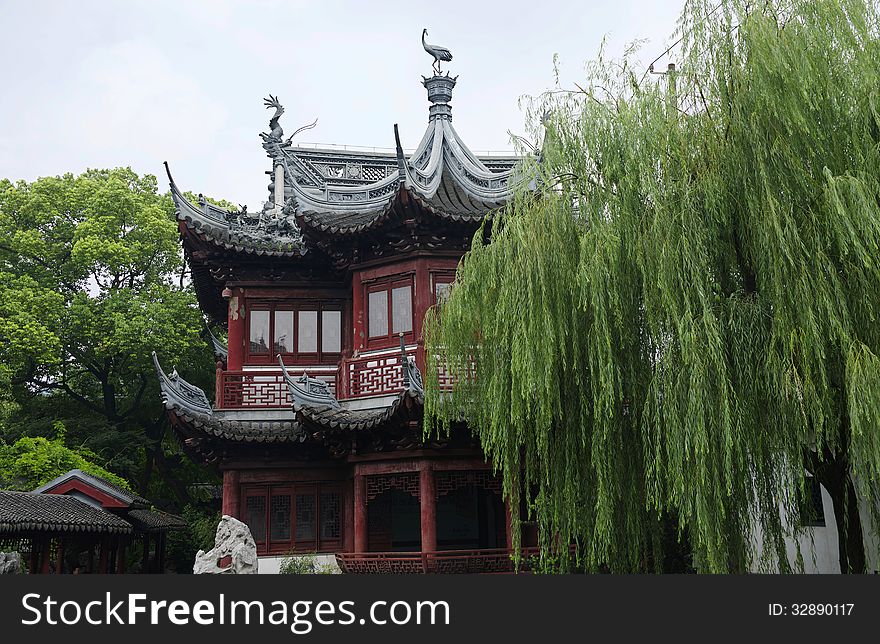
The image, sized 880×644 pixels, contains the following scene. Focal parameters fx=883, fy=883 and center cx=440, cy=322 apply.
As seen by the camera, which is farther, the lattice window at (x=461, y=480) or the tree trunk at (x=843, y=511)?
the lattice window at (x=461, y=480)

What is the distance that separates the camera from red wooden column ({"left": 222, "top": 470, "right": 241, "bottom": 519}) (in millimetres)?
13219

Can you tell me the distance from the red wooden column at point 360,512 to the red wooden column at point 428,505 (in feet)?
3.14

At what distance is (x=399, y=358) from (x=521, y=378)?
487 cm

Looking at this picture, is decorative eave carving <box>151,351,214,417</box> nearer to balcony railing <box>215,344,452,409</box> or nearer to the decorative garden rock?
balcony railing <box>215,344,452,409</box>

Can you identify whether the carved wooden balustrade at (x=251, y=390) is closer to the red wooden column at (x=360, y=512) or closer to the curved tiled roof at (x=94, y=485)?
the red wooden column at (x=360, y=512)

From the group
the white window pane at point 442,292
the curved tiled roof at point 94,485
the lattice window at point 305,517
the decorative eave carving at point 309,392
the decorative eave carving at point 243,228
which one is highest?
the decorative eave carving at point 243,228

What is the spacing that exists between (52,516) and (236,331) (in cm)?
378

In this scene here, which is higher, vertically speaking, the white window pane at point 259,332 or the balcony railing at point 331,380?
the white window pane at point 259,332

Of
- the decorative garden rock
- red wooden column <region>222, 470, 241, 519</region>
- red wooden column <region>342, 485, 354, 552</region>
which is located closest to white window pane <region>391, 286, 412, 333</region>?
red wooden column <region>342, 485, 354, 552</region>

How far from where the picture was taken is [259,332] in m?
14.2

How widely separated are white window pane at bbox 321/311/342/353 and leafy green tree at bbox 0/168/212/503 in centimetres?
783

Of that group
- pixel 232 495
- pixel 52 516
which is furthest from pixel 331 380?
pixel 52 516

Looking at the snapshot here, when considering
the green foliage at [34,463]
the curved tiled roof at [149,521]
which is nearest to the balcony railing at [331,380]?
the curved tiled roof at [149,521]

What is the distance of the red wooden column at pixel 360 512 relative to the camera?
12500 mm
